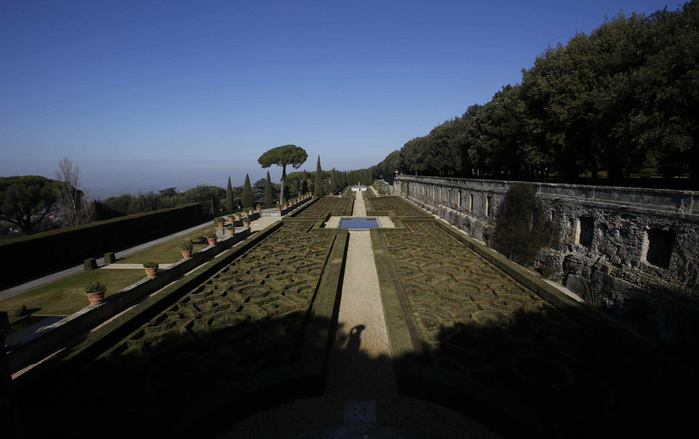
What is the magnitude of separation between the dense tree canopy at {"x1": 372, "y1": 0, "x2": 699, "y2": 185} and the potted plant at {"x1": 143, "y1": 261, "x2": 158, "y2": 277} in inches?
748

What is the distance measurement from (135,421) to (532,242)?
14.6m

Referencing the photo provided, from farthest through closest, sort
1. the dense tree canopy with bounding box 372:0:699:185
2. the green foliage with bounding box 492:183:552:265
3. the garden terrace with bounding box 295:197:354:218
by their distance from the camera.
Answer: the garden terrace with bounding box 295:197:354:218 → the green foliage with bounding box 492:183:552:265 → the dense tree canopy with bounding box 372:0:699:185

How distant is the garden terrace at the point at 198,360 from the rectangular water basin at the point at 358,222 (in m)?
14.6

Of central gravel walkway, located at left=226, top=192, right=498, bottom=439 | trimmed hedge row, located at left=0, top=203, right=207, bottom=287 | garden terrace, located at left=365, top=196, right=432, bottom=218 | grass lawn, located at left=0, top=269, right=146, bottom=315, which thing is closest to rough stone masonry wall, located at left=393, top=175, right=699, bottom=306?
central gravel walkway, located at left=226, top=192, right=498, bottom=439

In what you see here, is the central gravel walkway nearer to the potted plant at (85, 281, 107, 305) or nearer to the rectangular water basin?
the potted plant at (85, 281, 107, 305)

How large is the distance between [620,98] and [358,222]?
715 inches

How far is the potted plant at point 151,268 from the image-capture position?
1144cm

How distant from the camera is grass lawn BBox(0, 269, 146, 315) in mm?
10734

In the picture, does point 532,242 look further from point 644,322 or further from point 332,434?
point 332,434

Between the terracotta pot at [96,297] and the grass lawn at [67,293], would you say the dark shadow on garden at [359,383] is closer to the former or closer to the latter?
the terracotta pot at [96,297]

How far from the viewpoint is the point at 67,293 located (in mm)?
12227

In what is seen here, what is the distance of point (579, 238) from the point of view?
12328 millimetres

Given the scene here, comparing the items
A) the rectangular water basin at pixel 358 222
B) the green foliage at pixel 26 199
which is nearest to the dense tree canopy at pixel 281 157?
the rectangular water basin at pixel 358 222

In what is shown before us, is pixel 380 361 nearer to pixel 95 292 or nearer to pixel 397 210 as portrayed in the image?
pixel 95 292
